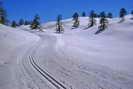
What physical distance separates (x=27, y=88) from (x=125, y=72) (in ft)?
20.9

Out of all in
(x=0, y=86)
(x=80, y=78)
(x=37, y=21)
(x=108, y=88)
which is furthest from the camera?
(x=37, y=21)

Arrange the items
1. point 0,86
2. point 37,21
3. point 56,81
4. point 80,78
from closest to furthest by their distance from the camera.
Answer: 1. point 0,86
2. point 56,81
3. point 80,78
4. point 37,21

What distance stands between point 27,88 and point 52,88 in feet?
4.16

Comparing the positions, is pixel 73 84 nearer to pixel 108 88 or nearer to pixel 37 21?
pixel 108 88

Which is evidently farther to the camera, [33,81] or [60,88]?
[33,81]

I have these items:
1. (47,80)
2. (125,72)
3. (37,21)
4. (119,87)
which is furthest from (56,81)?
(37,21)

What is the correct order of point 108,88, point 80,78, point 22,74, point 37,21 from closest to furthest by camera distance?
point 108,88 < point 80,78 < point 22,74 < point 37,21

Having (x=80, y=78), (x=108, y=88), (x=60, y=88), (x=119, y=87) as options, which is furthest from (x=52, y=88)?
(x=119, y=87)

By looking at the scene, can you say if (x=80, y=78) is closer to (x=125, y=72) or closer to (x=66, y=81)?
(x=66, y=81)

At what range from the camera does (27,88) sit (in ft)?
22.1

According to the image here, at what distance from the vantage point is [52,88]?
21.8 feet

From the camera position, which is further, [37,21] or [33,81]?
[37,21]

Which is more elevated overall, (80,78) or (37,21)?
(37,21)

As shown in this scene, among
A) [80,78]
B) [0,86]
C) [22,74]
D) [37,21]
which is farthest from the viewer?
[37,21]
